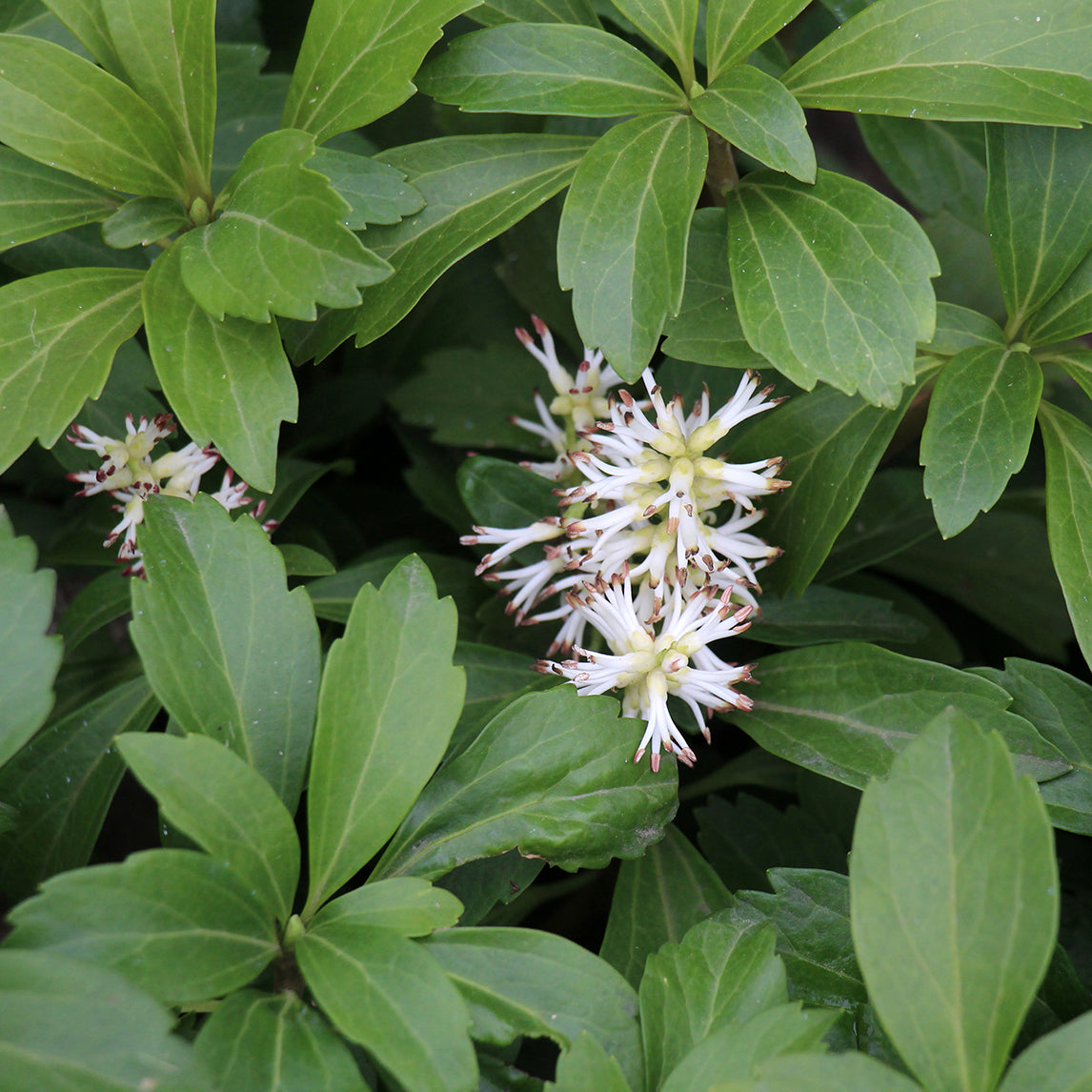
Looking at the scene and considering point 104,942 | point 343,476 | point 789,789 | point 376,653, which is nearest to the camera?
point 104,942

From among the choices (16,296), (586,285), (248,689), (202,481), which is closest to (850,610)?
(586,285)

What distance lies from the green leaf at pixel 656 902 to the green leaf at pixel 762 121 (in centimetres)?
71

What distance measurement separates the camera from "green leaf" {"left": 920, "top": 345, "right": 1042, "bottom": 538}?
3.05 ft

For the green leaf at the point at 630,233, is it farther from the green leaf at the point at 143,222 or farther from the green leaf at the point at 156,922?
the green leaf at the point at 156,922

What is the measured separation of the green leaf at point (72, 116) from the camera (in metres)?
0.92

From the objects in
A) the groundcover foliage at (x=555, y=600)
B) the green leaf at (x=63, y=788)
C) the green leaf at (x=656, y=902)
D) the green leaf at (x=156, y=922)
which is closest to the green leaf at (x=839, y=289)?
the groundcover foliage at (x=555, y=600)

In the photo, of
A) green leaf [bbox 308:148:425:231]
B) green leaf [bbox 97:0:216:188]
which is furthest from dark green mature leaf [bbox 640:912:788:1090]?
green leaf [bbox 97:0:216:188]

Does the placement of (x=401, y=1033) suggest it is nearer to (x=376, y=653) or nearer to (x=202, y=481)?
(x=376, y=653)

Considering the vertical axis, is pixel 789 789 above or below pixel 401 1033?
below

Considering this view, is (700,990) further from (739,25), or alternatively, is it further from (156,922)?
(739,25)

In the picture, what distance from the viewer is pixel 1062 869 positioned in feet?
4.11

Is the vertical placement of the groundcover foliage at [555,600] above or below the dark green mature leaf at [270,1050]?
above

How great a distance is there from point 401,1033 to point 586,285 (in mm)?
649

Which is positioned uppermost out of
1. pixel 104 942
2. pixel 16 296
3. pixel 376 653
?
pixel 16 296
